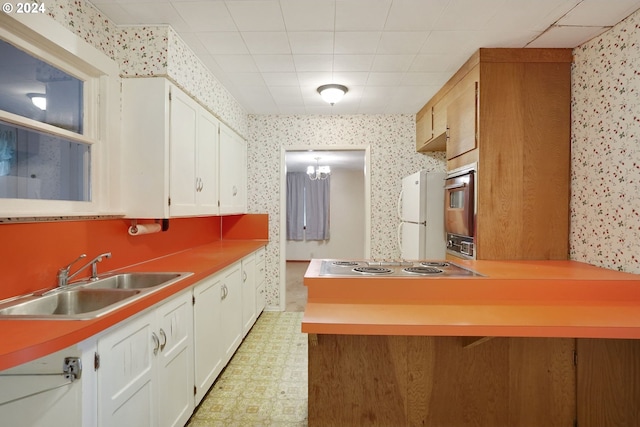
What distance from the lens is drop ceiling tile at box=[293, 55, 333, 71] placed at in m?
2.50

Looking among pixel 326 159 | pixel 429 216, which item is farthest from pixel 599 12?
pixel 326 159

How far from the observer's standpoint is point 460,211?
2.61 meters

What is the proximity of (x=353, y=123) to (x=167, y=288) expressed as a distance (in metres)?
3.05

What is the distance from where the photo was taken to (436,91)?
10.6 ft

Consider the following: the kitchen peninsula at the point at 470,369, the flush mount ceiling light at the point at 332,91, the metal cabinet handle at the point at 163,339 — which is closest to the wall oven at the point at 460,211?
the kitchen peninsula at the point at 470,369

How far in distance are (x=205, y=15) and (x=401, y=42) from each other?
1.31 m

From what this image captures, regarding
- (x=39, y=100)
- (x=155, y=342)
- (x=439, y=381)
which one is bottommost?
(x=439, y=381)

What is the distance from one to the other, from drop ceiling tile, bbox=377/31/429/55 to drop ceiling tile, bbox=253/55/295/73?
0.71 metres

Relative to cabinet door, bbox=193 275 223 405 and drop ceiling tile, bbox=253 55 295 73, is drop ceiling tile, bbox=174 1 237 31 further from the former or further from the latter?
cabinet door, bbox=193 275 223 405

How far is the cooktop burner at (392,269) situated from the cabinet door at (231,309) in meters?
0.86

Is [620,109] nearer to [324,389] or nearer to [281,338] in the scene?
[324,389]

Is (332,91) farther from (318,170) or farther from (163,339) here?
(318,170)

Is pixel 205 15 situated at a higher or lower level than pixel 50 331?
higher

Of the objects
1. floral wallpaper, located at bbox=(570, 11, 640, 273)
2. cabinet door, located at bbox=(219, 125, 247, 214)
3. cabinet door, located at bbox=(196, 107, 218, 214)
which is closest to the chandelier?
cabinet door, located at bbox=(219, 125, 247, 214)
